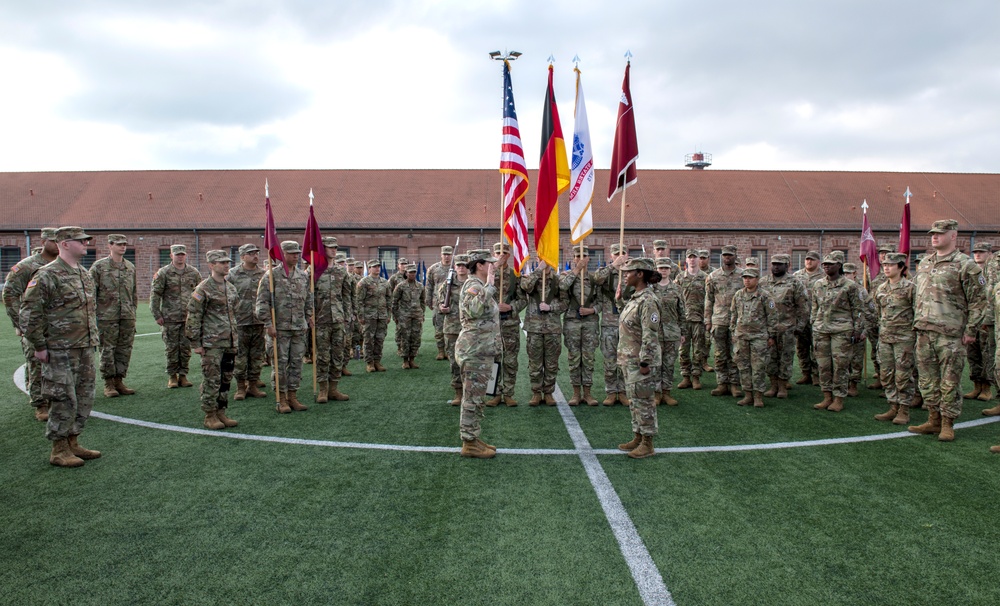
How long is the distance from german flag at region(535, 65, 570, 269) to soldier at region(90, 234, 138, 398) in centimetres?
641

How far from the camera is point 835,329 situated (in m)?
8.19

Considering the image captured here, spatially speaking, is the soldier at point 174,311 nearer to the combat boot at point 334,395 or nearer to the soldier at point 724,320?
the combat boot at point 334,395

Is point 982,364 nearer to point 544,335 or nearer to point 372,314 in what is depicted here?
point 544,335

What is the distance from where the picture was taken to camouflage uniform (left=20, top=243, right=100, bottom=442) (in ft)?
18.1

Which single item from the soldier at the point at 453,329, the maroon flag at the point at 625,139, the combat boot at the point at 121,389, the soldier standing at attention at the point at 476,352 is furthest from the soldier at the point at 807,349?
the combat boot at the point at 121,389

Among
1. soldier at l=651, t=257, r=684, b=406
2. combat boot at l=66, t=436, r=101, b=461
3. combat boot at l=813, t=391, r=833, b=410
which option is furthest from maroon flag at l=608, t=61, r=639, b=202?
combat boot at l=66, t=436, r=101, b=461

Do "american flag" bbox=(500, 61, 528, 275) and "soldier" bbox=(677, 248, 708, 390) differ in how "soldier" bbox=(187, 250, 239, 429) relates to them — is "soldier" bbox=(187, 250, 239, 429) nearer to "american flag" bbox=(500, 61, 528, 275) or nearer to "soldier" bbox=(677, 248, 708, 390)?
"american flag" bbox=(500, 61, 528, 275)

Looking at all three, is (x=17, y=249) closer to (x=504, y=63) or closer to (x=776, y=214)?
(x=504, y=63)

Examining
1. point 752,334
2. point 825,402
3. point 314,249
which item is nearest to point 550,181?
point 314,249

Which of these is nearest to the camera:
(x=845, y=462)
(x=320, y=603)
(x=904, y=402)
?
(x=320, y=603)

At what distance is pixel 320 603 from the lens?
330 centimetres

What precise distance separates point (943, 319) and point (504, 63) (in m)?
6.39

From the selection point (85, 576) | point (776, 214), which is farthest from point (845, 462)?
point (776, 214)

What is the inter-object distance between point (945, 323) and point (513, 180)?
5.51 m
